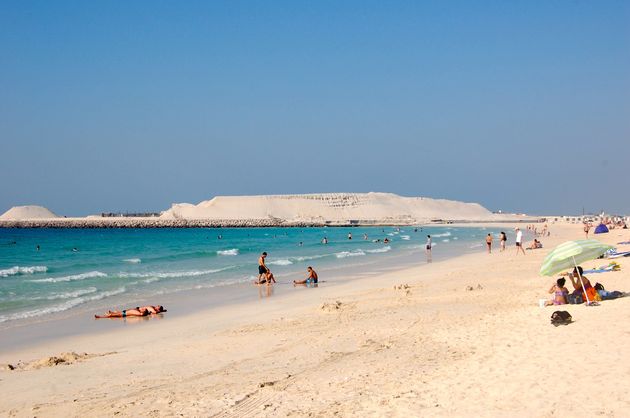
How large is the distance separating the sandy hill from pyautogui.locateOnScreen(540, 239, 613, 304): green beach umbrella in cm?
14130

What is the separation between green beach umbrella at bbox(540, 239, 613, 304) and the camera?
12.2 meters

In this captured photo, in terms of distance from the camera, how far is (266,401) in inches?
272

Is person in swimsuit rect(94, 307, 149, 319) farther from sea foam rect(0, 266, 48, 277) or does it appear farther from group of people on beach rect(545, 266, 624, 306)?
sea foam rect(0, 266, 48, 277)

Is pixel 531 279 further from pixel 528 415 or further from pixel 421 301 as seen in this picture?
pixel 528 415

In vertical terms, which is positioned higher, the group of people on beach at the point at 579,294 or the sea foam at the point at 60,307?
the group of people on beach at the point at 579,294

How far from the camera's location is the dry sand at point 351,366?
21.5 ft

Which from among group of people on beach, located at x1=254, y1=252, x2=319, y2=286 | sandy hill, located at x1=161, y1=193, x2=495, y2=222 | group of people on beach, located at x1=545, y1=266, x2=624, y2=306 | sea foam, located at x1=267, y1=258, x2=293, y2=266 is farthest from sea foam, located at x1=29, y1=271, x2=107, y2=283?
sandy hill, located at x1=161, y1=193, x2=495, y2=222

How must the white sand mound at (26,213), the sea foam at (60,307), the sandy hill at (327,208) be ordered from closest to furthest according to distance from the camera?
the sea foam at (60,307) → the sandy hill at (327,208) → the white sand mound at (26,213)

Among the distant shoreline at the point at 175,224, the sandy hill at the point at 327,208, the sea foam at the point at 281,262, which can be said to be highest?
the sandy hill at the point at 327,208

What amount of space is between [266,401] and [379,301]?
8.62 metres

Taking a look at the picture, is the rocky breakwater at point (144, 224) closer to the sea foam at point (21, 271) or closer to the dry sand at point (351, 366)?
the sea foam at point (21, 271)

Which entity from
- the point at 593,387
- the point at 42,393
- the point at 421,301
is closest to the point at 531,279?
the point at 421,301

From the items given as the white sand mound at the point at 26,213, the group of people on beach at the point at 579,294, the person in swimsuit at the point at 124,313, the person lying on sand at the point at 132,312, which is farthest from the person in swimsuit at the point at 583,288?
the white sand mound at the point at 26,213

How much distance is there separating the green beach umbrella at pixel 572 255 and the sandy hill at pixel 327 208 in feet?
464
